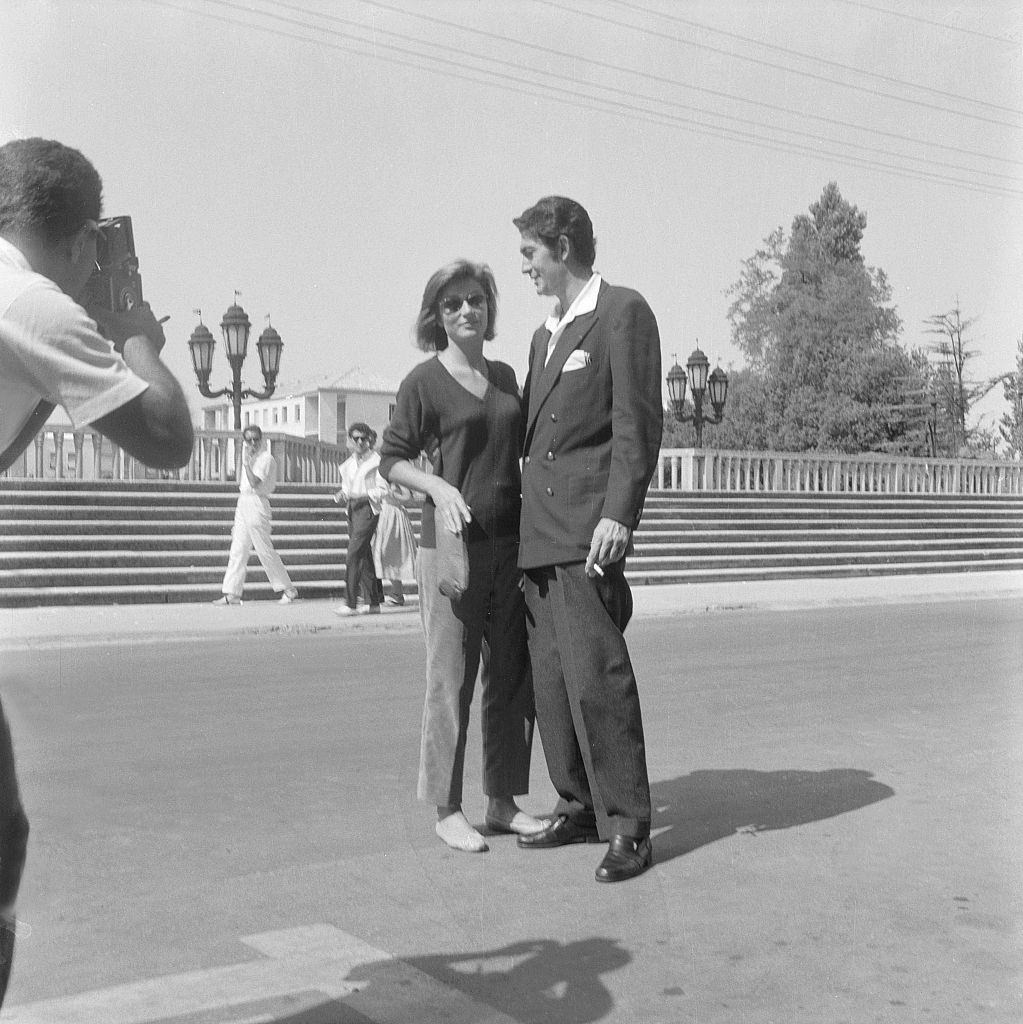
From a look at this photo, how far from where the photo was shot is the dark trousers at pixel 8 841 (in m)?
2.47

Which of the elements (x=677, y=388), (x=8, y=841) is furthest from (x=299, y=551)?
(x=677, y=388)

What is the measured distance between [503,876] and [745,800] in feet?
4.75

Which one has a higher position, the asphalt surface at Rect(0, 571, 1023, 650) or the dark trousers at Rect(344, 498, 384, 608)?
the dark trousers at Rect(344, 498, 384, 608)

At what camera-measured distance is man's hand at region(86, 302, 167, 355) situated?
7.17 ft

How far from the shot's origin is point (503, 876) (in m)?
4.38

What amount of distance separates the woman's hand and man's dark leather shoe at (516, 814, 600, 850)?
1038 mm

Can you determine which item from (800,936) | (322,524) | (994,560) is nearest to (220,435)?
(322,524)

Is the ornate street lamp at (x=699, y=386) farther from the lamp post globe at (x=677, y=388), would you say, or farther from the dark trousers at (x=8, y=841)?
the dark trousers at (x=8, y=841)

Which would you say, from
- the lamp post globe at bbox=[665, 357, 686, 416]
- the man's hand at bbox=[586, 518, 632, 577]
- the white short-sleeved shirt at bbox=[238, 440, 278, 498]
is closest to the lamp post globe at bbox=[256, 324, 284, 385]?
the white short-sleeved shirt at bbox=[238, 440, 278, 498]

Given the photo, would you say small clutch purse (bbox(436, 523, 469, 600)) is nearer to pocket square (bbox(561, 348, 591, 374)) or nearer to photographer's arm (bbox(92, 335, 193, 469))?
pocket square (bbox(561, 348, 591, 374))

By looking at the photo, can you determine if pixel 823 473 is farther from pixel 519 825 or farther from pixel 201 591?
pixel 519 825

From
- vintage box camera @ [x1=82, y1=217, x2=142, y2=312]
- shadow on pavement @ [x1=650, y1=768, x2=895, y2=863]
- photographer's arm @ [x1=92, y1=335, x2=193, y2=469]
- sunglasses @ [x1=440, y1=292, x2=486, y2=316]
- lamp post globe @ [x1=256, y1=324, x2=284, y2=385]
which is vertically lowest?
shadow on pavement @ [x1=650, y1=768, x2=895, y2=863]

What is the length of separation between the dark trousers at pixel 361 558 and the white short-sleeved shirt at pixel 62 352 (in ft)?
39.3

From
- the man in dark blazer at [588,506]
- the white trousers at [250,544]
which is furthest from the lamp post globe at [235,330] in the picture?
the man in dark blazer at [588,506]
